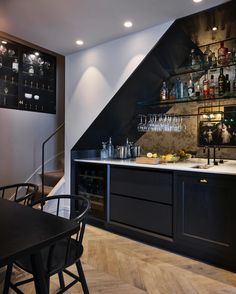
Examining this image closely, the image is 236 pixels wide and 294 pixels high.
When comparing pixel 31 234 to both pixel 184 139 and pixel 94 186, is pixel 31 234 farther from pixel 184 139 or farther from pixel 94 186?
pixel 184 139

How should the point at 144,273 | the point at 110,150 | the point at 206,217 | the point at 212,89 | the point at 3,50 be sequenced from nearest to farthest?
the point at 144,273 < the point at 206,217 < the point at 212,89 < the point at 110,150 < the point at 3,50

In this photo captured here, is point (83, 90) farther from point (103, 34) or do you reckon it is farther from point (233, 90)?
point (233, 90)

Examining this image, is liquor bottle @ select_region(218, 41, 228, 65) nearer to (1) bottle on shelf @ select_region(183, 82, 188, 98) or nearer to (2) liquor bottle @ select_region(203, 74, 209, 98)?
(2) liquor bottle @ select_region(203, 74, 209, 98)

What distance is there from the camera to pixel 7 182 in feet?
13.1

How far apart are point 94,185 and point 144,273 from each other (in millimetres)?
1443

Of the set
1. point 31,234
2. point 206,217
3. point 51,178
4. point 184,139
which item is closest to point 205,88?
point 184,139

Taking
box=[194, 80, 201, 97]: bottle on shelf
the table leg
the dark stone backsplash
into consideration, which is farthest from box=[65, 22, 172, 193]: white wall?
the table leg

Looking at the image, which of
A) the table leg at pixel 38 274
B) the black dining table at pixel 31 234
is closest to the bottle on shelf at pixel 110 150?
the black dining table at pixel 31 234

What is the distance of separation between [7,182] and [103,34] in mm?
2838

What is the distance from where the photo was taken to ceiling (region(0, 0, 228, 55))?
224 cm

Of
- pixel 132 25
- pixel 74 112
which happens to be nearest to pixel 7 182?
pixel 74 112

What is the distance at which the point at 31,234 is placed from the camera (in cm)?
110

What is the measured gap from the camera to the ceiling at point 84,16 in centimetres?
224

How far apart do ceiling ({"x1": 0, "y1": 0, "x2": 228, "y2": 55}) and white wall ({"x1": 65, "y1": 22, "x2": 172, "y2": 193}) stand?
0.40 feet
